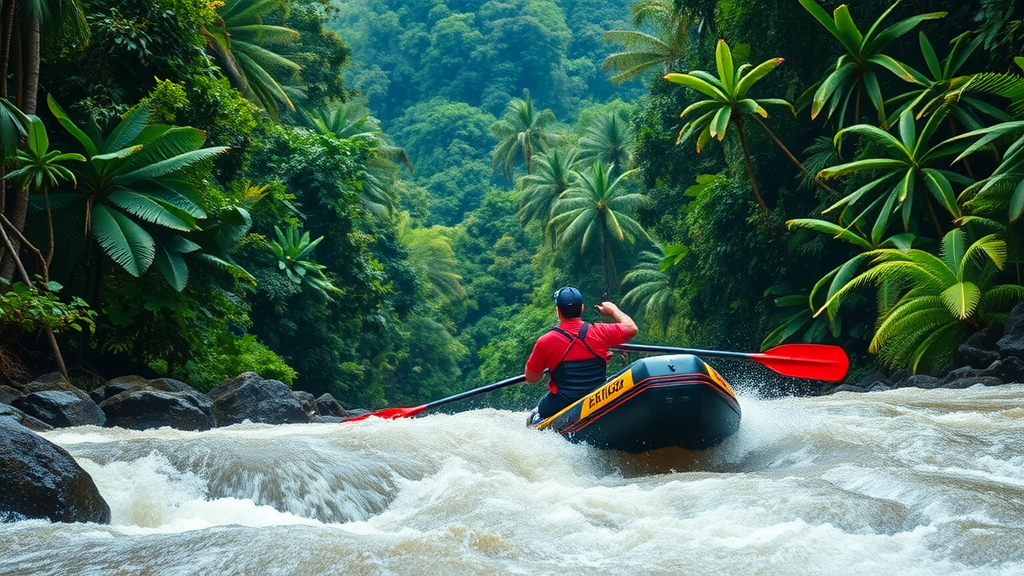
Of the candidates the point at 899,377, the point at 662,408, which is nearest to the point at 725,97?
the point at 899,377

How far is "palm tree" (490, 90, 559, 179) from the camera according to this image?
51.9 metres

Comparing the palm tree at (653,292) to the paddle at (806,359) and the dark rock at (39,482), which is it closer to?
the paddle at (806,359)

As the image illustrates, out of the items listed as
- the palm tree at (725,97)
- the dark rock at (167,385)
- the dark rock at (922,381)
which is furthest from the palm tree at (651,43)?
the dark rock at (167,385)

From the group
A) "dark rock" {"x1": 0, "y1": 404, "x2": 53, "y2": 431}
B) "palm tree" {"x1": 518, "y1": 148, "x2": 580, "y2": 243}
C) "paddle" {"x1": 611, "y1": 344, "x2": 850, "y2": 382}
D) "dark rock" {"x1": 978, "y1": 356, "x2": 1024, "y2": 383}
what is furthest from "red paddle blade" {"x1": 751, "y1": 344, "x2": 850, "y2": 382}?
"palm tree" {"x1": 518, "y1": 148, "x2": 580, "y2": 243}

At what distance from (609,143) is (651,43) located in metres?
12.3

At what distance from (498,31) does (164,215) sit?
64.6m

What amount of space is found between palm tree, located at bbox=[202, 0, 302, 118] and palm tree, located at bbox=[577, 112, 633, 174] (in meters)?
20.4

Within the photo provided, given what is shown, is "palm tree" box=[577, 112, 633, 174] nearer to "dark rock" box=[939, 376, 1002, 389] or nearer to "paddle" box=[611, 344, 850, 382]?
"dark rock" box=[939, 376, 1002, 389]

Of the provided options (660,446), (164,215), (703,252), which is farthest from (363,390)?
(660,446)

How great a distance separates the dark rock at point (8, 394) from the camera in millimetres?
10102

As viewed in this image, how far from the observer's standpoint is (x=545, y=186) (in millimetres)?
44594

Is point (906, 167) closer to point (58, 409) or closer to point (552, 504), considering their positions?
point (552, 504)

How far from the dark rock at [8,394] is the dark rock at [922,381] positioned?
11.7 meters

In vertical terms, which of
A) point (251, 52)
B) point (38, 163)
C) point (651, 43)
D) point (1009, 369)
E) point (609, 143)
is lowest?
point (1009, 369)
